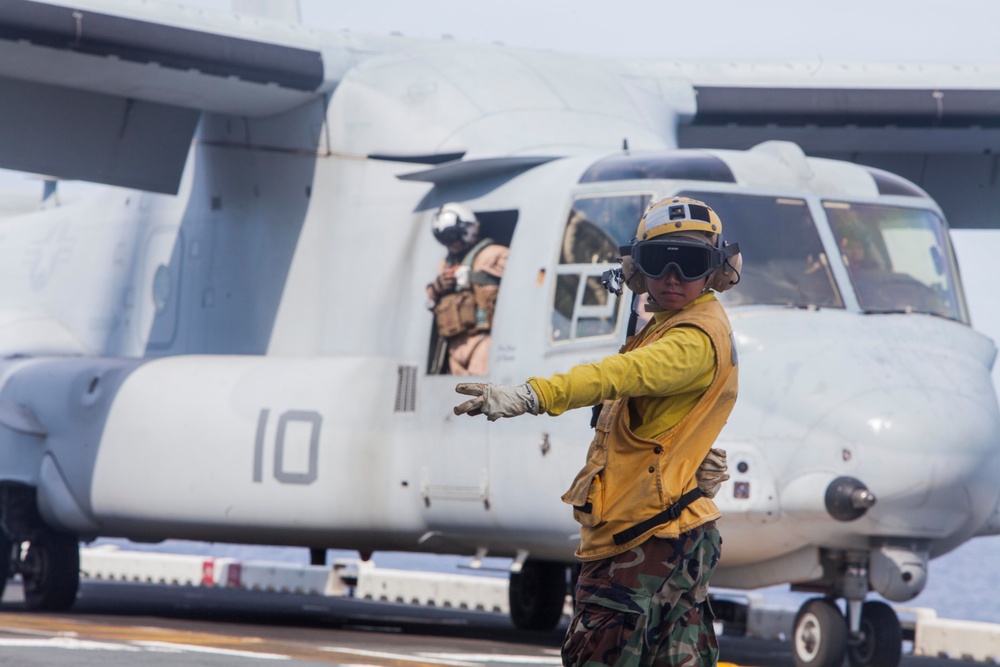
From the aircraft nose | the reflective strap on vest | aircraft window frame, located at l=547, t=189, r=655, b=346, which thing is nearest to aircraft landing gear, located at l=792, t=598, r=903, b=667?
the aircraft nose

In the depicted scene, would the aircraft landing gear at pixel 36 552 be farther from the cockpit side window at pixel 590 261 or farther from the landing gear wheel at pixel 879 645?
the landing gear wheel at pixel 879 645

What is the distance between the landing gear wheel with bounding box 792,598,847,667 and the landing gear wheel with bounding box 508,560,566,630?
195 inches

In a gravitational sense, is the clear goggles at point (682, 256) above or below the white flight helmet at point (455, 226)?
below

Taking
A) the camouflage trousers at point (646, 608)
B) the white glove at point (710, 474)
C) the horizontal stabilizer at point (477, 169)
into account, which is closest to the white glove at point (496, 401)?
the camouflage trousers at point (646, 608)

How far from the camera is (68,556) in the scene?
44.5 ft

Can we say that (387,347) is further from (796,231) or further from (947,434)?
(947,434)

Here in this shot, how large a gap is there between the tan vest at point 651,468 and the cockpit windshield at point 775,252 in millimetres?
5094

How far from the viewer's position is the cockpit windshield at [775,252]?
9.56 meters

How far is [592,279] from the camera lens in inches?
387

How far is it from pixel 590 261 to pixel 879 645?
2.94 m

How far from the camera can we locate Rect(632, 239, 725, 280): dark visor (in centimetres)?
448

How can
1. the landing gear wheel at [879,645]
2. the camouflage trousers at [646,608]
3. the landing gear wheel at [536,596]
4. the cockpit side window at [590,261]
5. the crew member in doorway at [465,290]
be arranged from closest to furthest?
the camouflage trousers at [646,608]
the landing gear wheel at [879,645]
the cockpit side window at [590,261]
the crew member in doorway at [465,290]
the landing gear wheel at [536,596]

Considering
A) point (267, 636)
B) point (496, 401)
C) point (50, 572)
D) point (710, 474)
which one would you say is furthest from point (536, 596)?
point (496, 401)

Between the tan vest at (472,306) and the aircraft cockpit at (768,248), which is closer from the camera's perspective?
the aircraft cockpit at (768,248)
